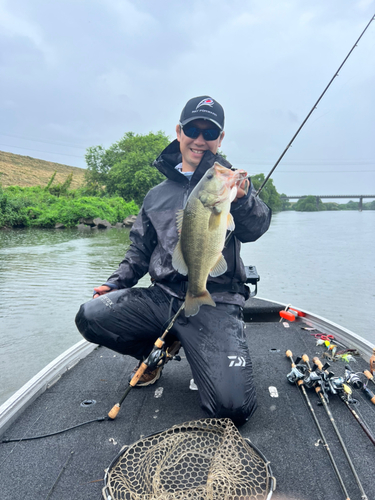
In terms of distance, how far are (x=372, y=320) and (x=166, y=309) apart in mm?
7430

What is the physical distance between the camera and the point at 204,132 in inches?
126

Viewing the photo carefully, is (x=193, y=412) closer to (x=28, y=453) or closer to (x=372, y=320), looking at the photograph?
(x=28, y=453)

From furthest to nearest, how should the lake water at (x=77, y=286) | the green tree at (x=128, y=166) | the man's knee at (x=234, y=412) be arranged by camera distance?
1. the green tree at (x=128, y=166)
2. the lake water at (x=77, y=286)
3. the man's knee at (x=234, y=412)

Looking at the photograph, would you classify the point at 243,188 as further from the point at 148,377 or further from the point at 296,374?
the point at 148,377

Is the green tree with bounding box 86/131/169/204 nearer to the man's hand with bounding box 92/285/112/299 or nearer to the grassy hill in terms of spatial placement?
the grassy hill

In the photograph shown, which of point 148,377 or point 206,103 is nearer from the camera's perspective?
point 148,377

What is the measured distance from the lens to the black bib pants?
2.49 metres

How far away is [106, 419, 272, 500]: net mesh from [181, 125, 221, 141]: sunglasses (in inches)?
94.1

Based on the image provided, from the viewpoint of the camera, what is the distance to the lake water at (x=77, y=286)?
622 centimetres

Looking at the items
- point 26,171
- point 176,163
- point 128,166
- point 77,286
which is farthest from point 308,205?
point 176,163

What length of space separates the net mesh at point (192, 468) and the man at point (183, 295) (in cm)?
26

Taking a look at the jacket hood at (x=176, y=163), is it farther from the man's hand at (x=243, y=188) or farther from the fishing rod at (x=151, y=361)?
the fishing rod at (x=151, y=361)

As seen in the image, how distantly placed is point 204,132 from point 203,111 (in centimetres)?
18

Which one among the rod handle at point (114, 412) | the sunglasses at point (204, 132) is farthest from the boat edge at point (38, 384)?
the sunglasses at point (204, 132)
